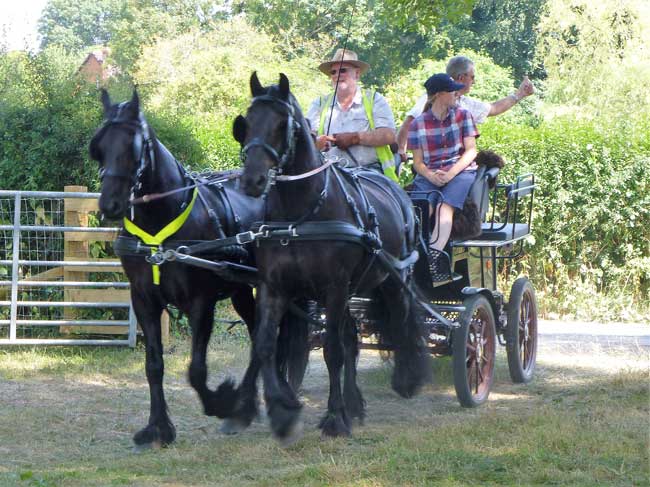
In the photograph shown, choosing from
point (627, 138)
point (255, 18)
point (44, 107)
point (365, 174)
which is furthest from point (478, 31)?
point (365, 174)

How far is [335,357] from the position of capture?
633cm

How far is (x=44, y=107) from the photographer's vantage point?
10523 mm

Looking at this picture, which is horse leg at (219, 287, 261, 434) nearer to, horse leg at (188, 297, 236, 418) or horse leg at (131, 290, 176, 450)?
horse leg at (188, 297, 236, 418)

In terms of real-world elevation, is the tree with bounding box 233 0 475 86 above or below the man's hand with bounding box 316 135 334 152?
above

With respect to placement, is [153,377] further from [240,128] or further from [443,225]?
[443,225]

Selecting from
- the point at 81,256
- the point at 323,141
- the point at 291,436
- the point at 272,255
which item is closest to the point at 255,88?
the point at 272,255

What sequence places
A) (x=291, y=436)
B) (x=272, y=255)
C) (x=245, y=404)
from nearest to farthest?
(x=291, y=436)
(x=272, y=255)
(x=245, y=404)

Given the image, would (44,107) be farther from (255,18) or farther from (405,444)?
(255,18)

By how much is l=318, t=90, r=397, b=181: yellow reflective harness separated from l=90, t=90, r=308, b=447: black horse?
131 centimetres

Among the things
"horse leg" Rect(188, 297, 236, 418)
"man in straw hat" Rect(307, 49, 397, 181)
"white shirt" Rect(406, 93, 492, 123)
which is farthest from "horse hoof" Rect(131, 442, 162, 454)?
"white shirt" Rect(406, 93, 492, 123)

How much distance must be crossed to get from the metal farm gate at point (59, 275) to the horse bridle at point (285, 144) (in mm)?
3997

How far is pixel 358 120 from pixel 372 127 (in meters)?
0.13

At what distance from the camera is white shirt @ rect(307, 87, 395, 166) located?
24.7ft

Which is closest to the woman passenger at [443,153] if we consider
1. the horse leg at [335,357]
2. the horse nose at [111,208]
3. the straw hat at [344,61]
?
the straw hat at [344,61]
